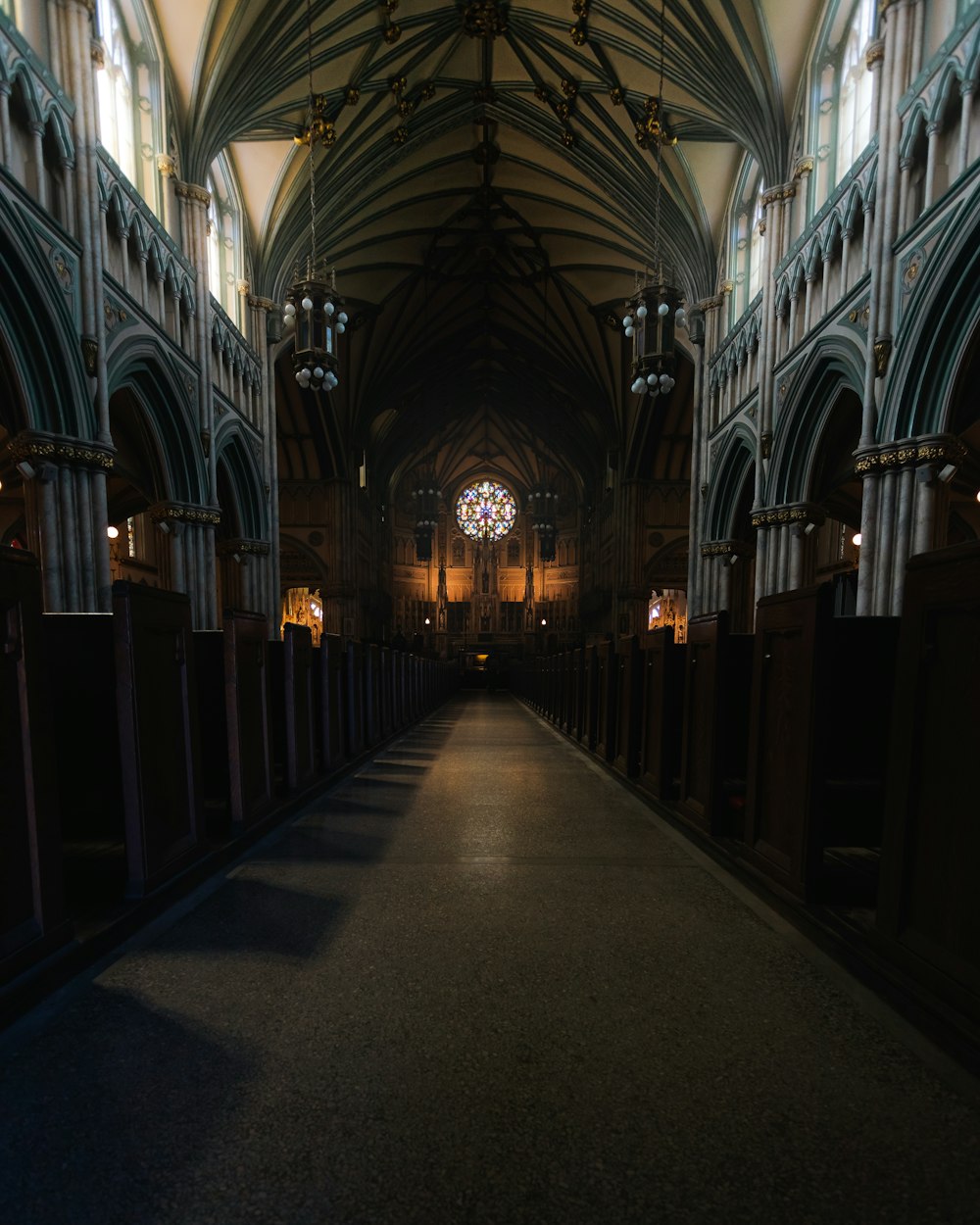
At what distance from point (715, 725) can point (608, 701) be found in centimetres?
278

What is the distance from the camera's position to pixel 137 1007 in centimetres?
187

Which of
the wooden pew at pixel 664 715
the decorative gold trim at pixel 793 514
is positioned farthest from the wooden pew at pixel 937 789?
the decorative gold trim at pixel 793 514

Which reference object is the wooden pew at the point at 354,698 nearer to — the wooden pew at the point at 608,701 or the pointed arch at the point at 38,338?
the wooden pew at the point at 608,701

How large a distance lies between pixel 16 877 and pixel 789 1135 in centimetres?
219

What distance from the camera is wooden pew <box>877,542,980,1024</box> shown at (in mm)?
1756

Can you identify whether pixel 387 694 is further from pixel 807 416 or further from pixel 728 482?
pixel 728 482

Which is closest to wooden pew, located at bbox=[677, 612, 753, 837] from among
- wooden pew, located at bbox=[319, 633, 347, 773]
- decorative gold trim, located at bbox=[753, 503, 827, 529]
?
wooden pew, located at bbox=[319, 633, 347, 773]

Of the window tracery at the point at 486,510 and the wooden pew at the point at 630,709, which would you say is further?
the window tracery at the point at 486,510

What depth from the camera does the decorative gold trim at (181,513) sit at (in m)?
10.2

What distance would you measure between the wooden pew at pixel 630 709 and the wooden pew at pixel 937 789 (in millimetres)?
3126

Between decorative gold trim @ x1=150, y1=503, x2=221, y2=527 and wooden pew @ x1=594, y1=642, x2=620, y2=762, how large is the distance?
7361mm

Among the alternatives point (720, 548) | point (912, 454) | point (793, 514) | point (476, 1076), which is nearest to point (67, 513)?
point (476, 1076)

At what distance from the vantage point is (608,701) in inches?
245

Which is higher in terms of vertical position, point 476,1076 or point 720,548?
point 720,548
